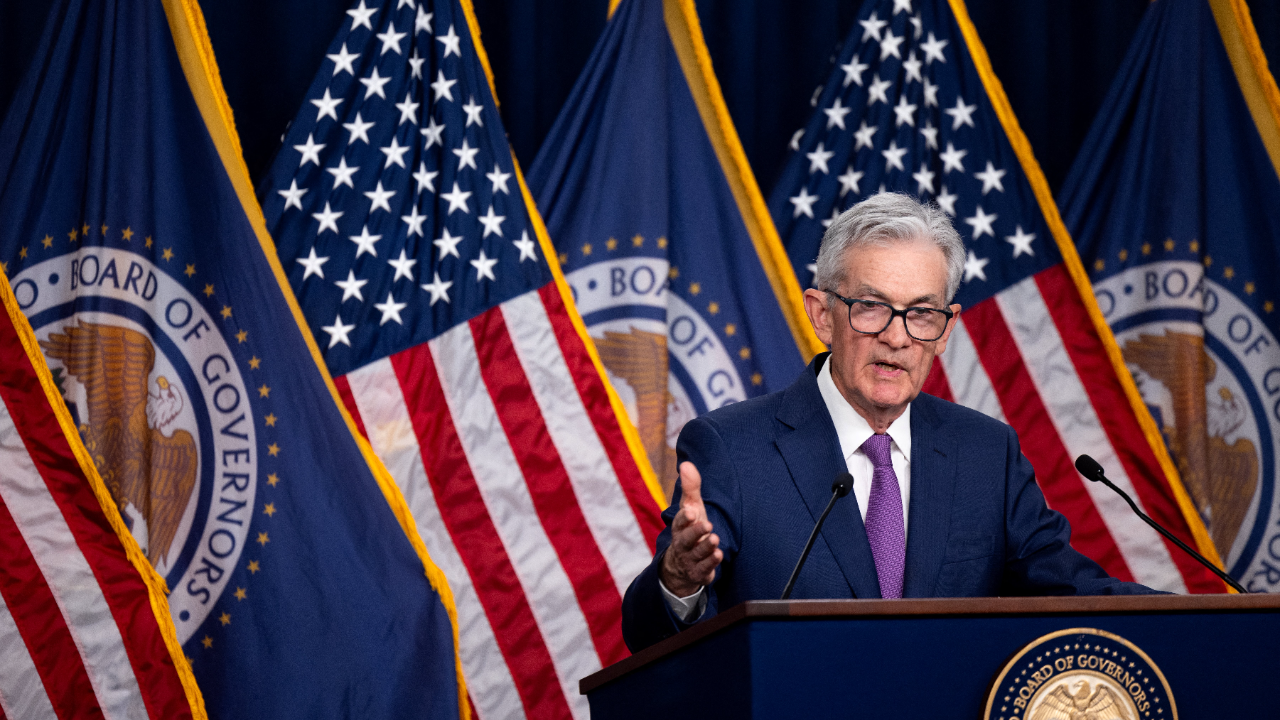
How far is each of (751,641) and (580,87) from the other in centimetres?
296

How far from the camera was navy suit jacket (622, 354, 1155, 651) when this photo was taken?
1.85 metres

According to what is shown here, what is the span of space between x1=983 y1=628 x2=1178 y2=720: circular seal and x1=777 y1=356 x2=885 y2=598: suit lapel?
471 mm

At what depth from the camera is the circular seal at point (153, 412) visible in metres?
3.39

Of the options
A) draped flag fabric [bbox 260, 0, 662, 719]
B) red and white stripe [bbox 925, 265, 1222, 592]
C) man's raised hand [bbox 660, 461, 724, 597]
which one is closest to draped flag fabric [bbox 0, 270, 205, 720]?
draped flag fabric [bbox 260, 0, 662, 719]

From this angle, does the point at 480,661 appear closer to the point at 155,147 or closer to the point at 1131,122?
the point at 155,147

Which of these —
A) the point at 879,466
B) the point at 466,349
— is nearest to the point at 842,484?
the point at 879,466

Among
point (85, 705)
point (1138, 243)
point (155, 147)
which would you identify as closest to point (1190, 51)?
point (1138, 243)

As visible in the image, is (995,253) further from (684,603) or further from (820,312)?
(684,603)

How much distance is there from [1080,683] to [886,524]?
0.59 m

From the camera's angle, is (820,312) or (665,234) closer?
(820,312)

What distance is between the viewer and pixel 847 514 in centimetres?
187

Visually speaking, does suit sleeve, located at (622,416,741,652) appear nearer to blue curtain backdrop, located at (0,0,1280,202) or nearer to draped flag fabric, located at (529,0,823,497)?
draped flag fabric, located at (529,0,823,497)

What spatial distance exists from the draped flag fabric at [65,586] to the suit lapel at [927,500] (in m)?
2.12

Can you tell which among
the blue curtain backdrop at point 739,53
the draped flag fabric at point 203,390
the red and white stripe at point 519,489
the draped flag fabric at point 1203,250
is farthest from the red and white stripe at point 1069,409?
the draped flag fabric at point 203,390
